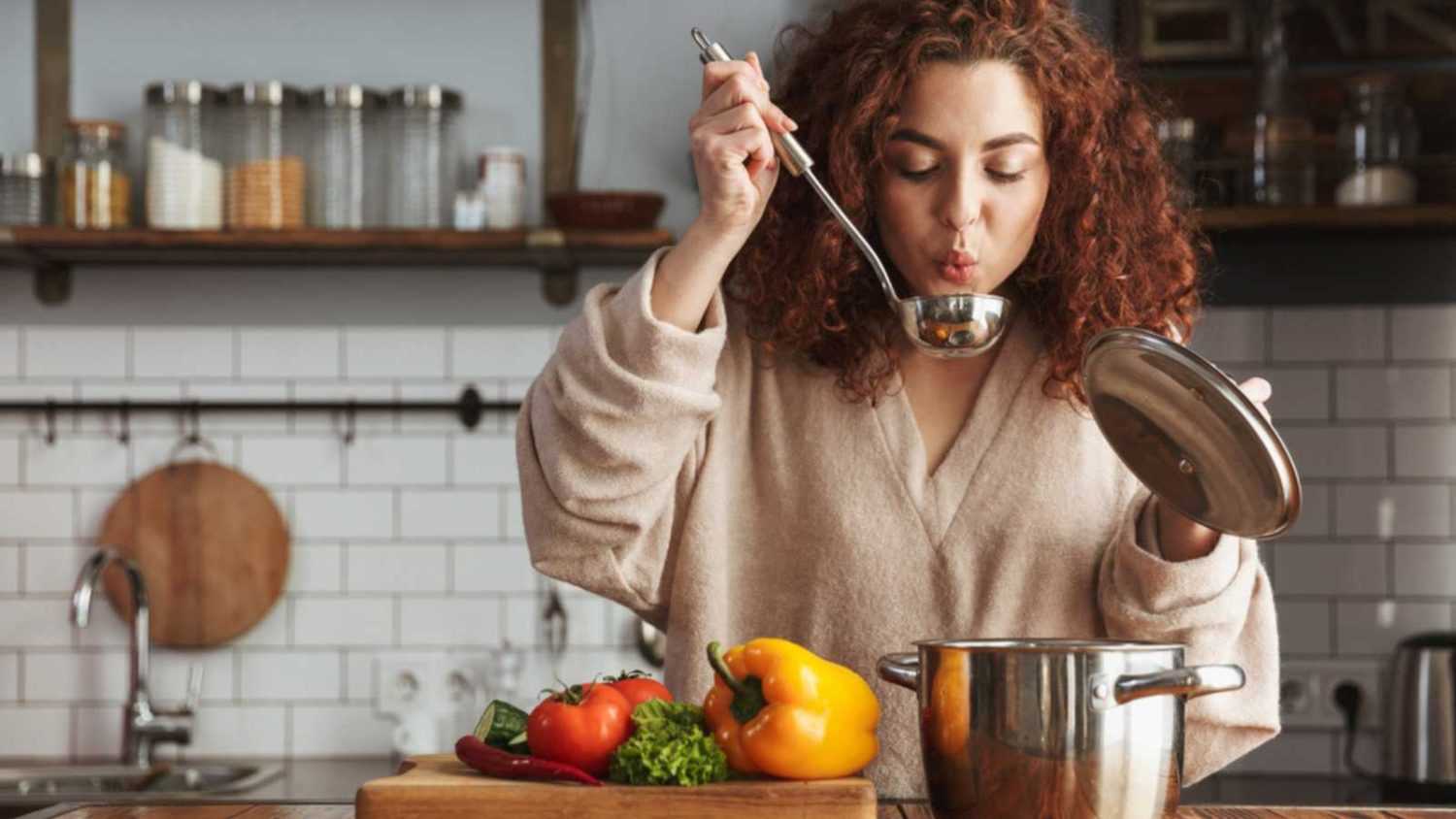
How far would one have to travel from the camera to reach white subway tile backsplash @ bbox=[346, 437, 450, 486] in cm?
312

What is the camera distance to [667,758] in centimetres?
116

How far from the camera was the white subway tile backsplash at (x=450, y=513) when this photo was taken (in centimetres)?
312

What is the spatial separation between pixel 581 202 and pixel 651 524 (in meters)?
1.53

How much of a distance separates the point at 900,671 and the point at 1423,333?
2.16 meters

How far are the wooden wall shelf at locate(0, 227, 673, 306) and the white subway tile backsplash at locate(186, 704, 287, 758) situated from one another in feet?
2.68

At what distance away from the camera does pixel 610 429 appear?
53.5 inches

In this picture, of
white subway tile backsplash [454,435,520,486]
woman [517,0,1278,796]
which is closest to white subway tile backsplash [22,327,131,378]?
white subway tile backsplash [454,435,520,486]

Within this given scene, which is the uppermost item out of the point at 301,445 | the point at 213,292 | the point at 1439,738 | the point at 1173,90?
the point at 1173,90

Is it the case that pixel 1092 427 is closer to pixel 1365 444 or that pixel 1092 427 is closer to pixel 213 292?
pixel 1365 444

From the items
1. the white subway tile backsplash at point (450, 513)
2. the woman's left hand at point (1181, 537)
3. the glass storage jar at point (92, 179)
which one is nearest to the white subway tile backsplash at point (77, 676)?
the white subway tile backsplash at point (450, 513)

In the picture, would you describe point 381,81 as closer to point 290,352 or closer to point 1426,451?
point 290,352

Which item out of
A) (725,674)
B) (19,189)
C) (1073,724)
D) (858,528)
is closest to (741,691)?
(725,674)

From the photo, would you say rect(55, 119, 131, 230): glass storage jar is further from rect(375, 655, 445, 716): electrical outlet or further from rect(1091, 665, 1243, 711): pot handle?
rect(1091, 665, 1243, 711): pot handle

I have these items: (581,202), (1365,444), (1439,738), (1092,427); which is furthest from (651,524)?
(1365,444)
